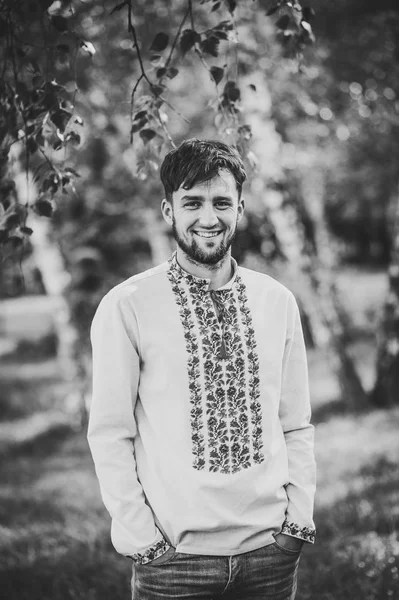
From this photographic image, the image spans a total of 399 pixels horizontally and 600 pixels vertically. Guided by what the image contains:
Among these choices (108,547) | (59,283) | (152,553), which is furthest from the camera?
(59,283)

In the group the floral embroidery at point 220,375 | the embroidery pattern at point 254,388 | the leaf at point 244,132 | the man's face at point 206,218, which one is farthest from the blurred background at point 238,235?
the embroidery pattern at point 254,388

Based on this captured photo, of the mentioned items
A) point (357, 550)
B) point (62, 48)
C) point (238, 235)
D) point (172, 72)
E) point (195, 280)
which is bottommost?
point (357, 550)

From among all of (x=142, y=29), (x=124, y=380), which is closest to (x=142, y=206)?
(x=142, y=29)

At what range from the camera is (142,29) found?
24.2 ft

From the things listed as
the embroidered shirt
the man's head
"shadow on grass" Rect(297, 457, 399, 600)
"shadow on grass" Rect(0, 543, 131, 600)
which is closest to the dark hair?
the man's head

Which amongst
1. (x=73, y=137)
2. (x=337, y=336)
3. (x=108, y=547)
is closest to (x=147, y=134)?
(x=73, y=137)

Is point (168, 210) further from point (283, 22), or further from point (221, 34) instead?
point (283, 22)

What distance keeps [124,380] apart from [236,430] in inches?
18.0

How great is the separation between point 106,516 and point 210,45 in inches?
169

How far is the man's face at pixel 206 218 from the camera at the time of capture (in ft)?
7.64

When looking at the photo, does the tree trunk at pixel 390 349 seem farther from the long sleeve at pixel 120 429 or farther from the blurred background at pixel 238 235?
the long sleeve at pixel 120 429

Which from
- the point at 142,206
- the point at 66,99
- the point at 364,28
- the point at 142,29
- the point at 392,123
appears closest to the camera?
the point at 66,99

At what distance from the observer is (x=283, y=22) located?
9.48 feet

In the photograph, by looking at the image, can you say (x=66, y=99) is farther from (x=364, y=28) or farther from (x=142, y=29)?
(x=364, y=28)
